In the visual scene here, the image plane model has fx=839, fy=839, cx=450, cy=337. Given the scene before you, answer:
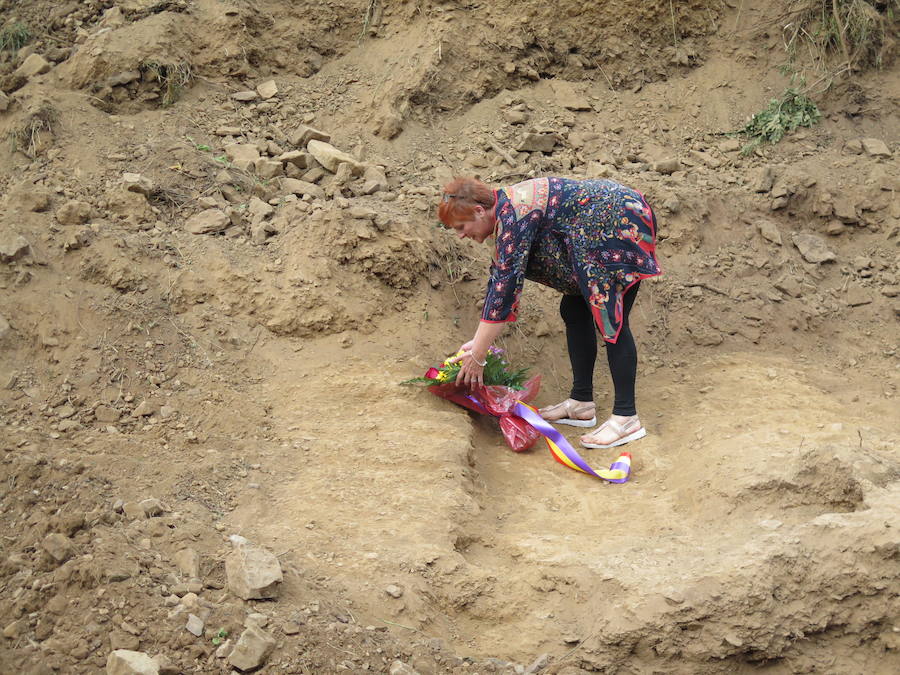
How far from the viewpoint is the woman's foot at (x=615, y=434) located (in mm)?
4219

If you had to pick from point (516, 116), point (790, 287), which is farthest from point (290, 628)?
point (516, 116)

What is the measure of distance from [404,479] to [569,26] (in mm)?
4131

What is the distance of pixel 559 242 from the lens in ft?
12.8

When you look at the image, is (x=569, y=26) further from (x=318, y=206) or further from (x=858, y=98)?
(x=318, y=206)

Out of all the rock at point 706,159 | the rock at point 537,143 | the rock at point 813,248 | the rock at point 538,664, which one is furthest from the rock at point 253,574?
the rock at point 706,159

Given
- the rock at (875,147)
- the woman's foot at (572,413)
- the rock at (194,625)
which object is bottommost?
the woman's foot at (572,413)

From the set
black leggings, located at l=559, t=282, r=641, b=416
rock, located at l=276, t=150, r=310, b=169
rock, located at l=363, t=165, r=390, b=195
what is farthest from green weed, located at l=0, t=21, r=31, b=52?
black leggings, located at l=559, t=282, r=641, b=416

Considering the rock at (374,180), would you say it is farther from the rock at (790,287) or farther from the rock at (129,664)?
the rock at (129,664)

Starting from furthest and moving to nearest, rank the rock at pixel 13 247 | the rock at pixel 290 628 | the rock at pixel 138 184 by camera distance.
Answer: the rock at pixel 138 184
the rock at pixel 13 247
the rock at pixel 290 628

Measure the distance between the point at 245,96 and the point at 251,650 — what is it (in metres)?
4.24

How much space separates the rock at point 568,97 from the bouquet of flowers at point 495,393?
2.54 metres

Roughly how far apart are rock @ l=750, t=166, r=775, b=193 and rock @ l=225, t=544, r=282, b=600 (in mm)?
4201

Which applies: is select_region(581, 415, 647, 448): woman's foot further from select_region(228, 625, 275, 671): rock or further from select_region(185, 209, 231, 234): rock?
select_region(185, 209, 231, 234): rock

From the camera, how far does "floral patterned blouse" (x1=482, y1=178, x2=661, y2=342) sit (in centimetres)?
376
